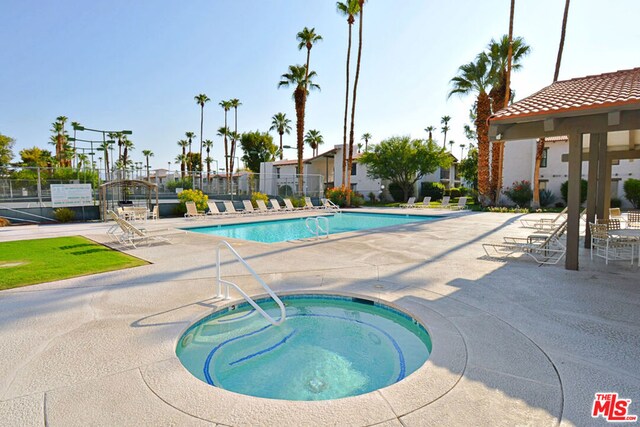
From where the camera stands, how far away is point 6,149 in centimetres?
3822

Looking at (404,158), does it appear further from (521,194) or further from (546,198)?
(546,198)

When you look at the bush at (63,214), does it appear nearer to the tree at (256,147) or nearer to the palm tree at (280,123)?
the palm tree at (280,123)

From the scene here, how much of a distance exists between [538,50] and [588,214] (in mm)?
19053

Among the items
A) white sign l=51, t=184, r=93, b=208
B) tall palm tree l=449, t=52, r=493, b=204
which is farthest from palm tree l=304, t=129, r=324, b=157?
white sign l=51, t=184, r=93, b=208

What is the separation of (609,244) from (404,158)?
894 inches

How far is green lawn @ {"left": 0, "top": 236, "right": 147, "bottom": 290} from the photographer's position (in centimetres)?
596

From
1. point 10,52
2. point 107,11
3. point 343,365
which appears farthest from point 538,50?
point 10,52

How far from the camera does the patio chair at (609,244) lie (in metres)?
6.90

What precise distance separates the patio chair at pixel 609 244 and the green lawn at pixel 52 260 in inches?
378

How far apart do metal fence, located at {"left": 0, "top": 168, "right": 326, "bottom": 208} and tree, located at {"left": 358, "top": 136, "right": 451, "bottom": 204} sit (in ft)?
19.5

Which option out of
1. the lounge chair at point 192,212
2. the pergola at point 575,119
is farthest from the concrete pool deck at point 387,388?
the lounge chair at point 192,212

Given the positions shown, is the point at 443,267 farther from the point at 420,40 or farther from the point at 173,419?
the point at 420,40

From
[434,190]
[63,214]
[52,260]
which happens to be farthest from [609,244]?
[434,190]

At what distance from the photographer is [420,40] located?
14.2 metres
